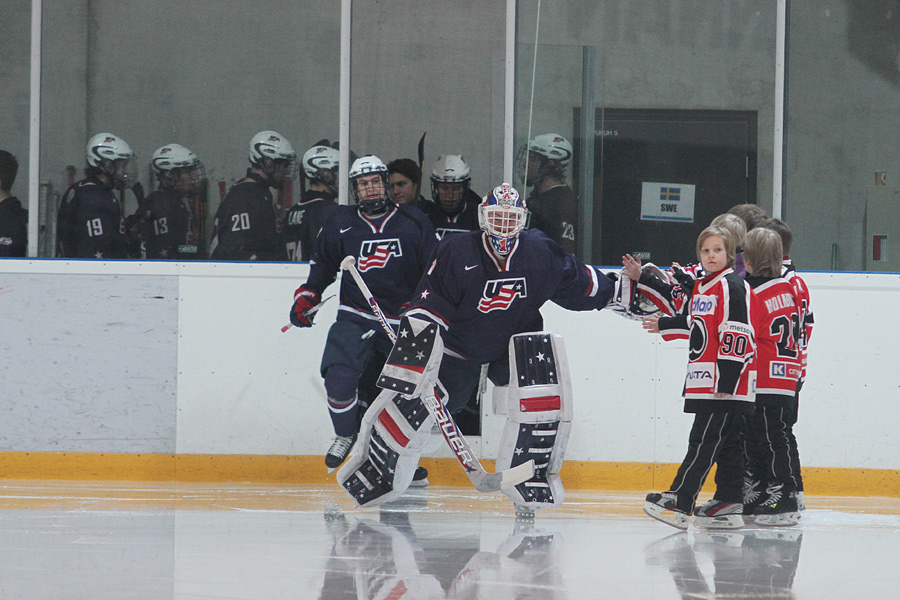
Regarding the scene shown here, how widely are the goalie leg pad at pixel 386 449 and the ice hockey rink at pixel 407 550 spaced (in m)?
0.10

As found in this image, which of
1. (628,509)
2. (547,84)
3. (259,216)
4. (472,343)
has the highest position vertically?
(547,84)

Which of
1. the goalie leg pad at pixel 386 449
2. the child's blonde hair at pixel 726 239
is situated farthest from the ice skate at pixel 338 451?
the child's blonde hair at pixel 726 239

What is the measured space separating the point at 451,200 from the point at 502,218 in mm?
1200

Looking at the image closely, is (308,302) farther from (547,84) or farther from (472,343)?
(547,84)

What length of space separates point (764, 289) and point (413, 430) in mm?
1290

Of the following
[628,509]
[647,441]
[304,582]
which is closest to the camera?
[304,582]

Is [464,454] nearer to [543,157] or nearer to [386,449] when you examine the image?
[386,449]

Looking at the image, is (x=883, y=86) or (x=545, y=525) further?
(x=883, y=86)

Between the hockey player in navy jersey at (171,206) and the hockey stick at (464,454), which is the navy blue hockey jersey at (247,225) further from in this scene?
the hockey stick at (464,454)

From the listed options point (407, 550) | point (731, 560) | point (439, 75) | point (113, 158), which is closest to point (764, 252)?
point (731, 560)

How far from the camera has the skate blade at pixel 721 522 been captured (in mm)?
3598

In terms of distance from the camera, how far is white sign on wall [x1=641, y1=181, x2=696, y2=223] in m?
4.99

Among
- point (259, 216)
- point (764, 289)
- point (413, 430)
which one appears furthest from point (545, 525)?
point (259, 216)

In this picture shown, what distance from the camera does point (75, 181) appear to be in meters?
5.05
